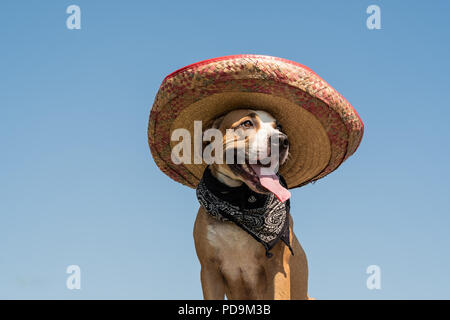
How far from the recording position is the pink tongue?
500 centimetres

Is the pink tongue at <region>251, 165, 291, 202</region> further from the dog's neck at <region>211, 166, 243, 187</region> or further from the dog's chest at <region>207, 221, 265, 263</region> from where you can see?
the dog's chest at <region>207, 221, 265, 263</region>

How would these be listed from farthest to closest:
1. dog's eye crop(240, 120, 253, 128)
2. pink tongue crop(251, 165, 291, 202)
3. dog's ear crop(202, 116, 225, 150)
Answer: dog's ear crop(202, 116, 225, 150) < dog's eye crop(240, 120, 253, 128) < pink tongue crop(251, 165, 291, 202)

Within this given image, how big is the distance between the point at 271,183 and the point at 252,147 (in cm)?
36

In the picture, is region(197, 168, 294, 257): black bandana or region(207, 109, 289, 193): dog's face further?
region(197, 168, 294, 257): black bandana

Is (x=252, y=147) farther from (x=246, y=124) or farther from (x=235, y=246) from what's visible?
(x=235, y=246)

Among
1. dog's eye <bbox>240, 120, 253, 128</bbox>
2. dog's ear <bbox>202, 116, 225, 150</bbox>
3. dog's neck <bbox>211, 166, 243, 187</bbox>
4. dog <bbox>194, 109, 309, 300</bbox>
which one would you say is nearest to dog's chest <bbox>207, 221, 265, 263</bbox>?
dog <bbox>194, 109, 309, 300</bbox>

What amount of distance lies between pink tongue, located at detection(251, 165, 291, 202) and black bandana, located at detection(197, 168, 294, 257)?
379mm

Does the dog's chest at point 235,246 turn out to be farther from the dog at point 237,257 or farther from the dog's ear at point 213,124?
the dog's ear at point 213,124

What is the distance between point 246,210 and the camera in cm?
539

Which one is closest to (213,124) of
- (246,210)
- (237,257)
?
(246,210)

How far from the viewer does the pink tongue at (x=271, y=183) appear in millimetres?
5004

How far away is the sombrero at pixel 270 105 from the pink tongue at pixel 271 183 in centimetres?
71

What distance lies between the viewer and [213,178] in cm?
547

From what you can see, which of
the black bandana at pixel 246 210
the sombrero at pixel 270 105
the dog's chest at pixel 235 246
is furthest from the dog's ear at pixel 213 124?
the dog's chest at pixel 235 246
